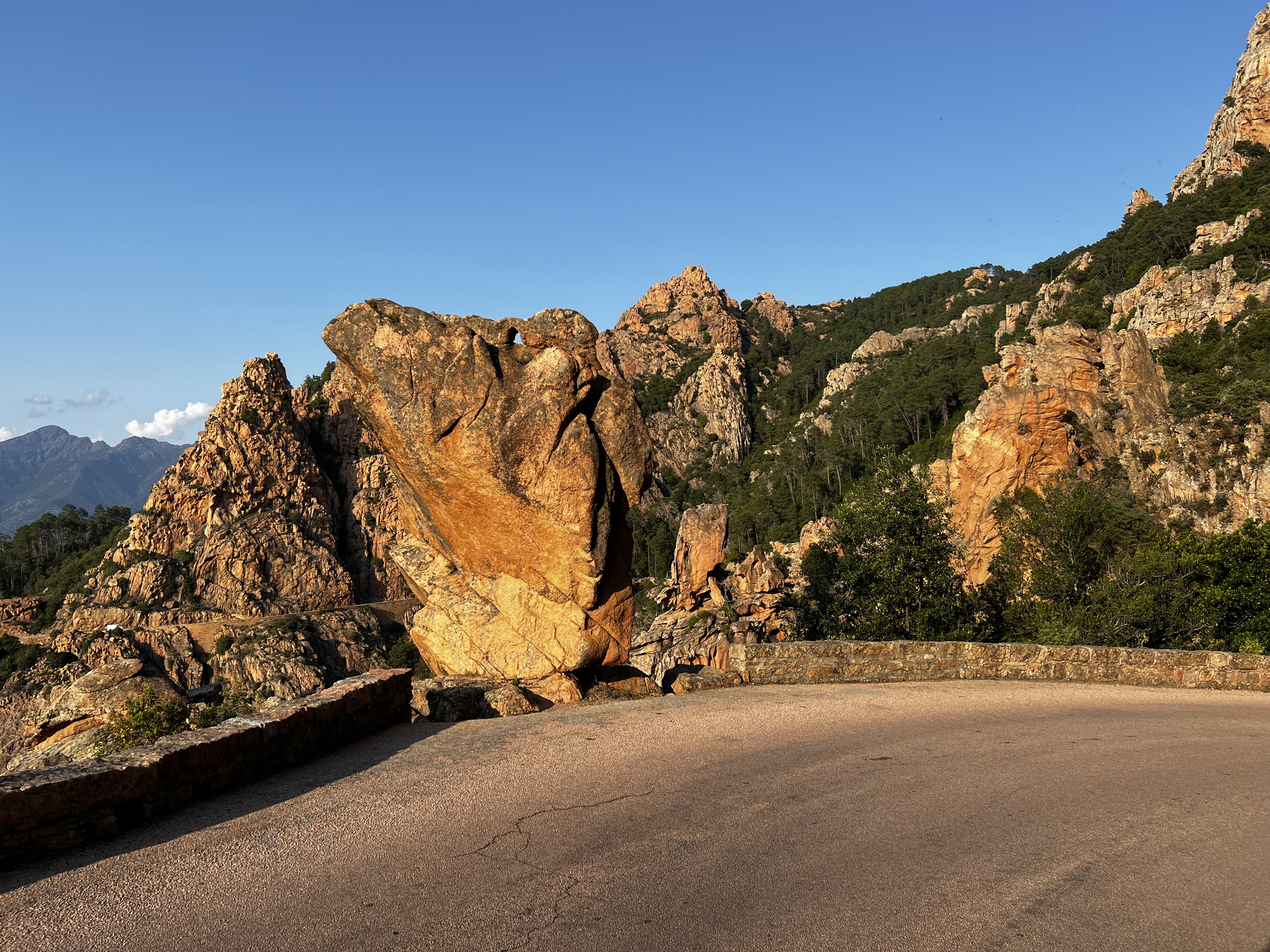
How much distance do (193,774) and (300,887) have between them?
2.32 m

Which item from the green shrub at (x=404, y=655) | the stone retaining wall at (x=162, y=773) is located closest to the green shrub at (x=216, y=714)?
the stone retaining wall at (x=162, y=773)

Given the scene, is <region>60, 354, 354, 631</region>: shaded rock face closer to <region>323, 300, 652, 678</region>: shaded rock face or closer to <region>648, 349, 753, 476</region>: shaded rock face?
<region>648, 349, 753, 476</region>: shaded rock face

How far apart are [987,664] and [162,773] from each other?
478 inches

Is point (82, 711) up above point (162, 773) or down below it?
below

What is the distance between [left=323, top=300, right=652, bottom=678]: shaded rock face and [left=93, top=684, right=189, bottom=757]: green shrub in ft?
14.3

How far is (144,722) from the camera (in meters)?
9.40

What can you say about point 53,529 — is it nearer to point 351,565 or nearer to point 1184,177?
point 351,565

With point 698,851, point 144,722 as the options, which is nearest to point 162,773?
point 144,722

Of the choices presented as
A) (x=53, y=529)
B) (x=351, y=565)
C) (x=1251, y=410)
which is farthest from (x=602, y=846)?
(x=53, y=529)

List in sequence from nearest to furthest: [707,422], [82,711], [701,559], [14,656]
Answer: [82,711], [701,559], [14,656], [707,422]

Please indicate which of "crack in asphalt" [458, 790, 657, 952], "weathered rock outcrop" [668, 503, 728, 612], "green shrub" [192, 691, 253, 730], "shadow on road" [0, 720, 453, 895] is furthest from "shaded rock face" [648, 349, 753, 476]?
"crack in asphalt" [458, 790, 657, 952]

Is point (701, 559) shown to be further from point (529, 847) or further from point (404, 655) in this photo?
point (529, 847)

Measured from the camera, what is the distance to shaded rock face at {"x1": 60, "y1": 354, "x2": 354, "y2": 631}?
7638cm

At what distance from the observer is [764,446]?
5443 inches
